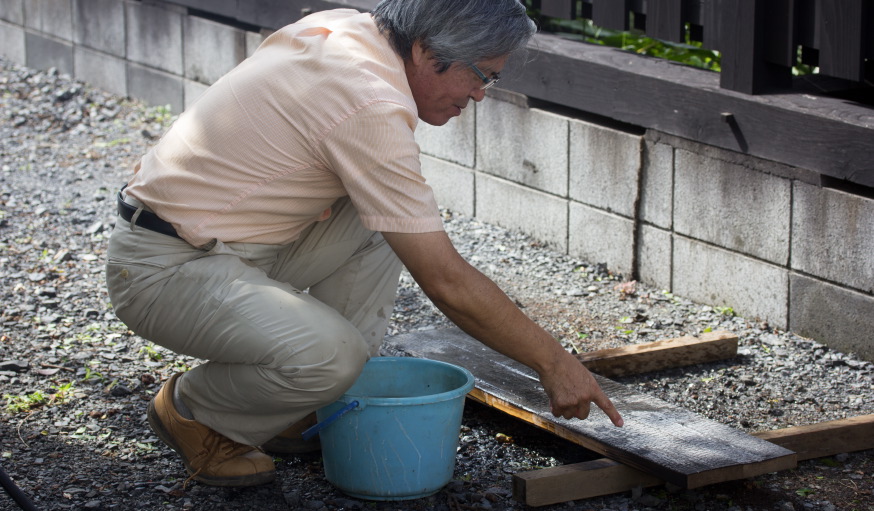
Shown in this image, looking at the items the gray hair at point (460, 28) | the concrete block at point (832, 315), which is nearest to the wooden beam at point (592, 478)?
the concrete block at point (832, 315)

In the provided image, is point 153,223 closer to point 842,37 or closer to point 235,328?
point 235,328

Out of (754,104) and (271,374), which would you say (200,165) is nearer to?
(271,374)

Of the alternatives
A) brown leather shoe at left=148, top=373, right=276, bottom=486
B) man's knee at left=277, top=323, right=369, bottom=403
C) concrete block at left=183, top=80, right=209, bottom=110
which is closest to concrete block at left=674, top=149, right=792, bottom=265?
man's knee at left=277, top=323, right=369, bottom=403

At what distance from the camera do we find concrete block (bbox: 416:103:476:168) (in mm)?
5715

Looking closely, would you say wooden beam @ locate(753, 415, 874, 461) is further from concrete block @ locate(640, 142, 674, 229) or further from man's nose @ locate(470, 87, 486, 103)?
concrete block @ locate(640, 142, 674, 229)

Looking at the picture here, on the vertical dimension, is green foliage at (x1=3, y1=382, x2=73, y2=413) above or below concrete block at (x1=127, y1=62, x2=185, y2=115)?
below

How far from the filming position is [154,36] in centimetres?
794

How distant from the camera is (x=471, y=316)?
108 inches

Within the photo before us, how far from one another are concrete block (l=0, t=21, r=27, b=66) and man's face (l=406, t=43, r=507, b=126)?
7397mm

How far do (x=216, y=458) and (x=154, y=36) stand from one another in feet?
18.0

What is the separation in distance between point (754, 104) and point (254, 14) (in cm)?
370

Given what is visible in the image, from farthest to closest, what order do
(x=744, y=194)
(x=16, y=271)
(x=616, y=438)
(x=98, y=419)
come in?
(x=16, y=271) < (x=744, y=194) < (x=98, y=419) < (x=616, y=438)

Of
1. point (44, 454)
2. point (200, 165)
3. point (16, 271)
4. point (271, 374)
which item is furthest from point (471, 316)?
point (16, 271)

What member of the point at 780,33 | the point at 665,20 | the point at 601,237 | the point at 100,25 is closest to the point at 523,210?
the point at 601,237
